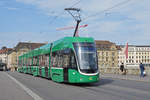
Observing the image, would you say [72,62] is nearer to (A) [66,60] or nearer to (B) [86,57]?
(A) [66,60]

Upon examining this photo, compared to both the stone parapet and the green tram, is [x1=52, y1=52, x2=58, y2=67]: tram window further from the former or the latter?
the stone parapet

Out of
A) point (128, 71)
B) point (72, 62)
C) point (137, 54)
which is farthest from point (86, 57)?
point (137, 54)

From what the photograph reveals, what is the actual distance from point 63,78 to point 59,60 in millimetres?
1582

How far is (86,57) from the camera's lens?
16.9 meters

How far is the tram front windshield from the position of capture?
16781 mm

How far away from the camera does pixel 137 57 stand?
15650 centimetres

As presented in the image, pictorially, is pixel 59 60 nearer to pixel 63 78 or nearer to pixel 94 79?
pixel 63 78

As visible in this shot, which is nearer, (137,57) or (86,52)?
(86,52)

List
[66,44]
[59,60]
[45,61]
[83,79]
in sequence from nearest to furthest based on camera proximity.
Result: [83,79], [66,44], [59,60], [45,61]

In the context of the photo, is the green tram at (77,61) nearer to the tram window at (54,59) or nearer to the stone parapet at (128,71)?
the tram window at (54,59)

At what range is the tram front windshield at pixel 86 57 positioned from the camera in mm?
16781

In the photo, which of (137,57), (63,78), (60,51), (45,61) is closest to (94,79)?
(63,78)

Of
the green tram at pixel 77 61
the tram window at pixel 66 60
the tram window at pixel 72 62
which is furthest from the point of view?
the tram window at pixel 66 60

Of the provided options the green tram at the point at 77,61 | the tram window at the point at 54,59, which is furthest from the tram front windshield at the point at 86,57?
the tram window at the point at 54,59
